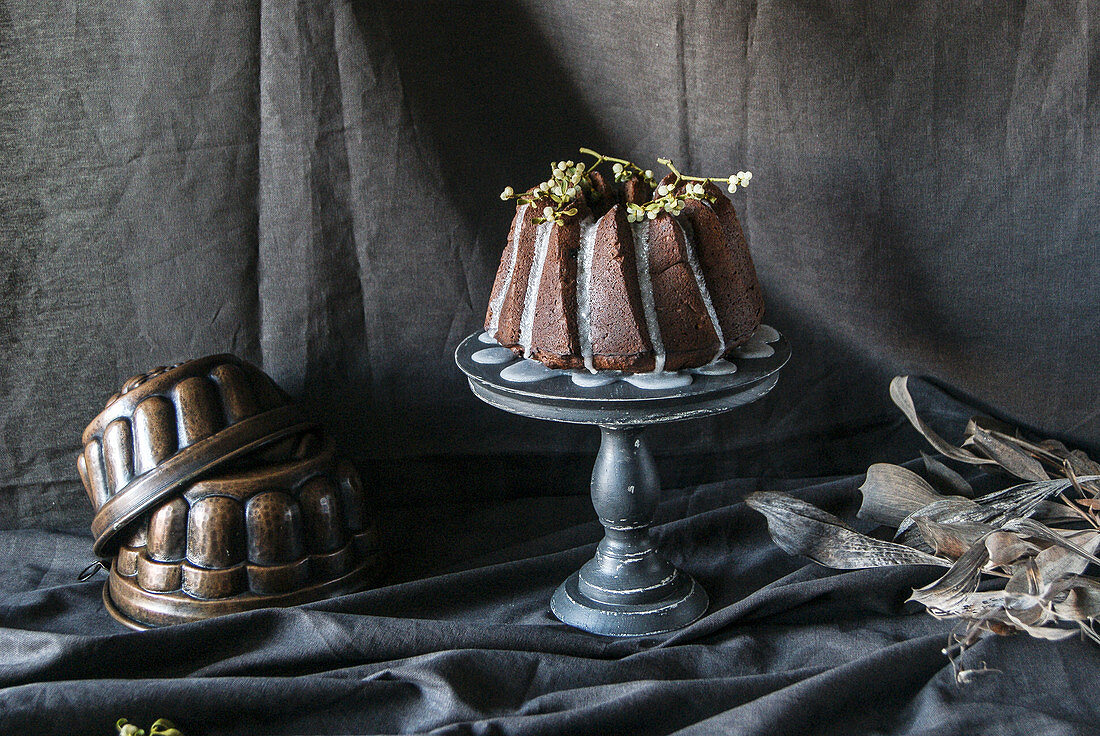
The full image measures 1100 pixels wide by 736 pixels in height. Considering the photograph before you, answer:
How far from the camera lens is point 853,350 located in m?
1.53

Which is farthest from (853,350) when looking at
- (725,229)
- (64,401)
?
(64,401)

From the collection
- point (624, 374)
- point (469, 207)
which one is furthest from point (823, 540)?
point (469, 207)

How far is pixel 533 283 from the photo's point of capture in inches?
45.1

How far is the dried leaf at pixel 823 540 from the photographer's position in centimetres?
118

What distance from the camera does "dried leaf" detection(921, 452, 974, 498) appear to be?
1354 millimetres

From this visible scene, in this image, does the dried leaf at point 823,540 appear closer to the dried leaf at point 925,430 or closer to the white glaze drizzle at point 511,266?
the dried leaf at point 925,430

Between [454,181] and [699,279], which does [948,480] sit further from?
[454,181]

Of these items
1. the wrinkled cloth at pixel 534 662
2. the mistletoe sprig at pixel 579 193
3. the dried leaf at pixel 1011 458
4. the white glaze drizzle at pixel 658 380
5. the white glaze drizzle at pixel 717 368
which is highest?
the mistletoe sprig at pixel 579 193

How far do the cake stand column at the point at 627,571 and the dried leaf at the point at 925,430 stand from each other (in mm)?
387

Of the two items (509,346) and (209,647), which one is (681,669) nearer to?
(509,346)

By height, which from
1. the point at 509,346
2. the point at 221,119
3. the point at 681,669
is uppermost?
the point at 221,119

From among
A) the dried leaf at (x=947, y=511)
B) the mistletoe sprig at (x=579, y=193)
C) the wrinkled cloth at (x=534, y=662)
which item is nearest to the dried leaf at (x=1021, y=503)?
the dried leaf at (x=947, y=511)

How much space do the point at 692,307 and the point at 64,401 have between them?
967 mm

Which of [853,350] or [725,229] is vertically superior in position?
[725,229]
